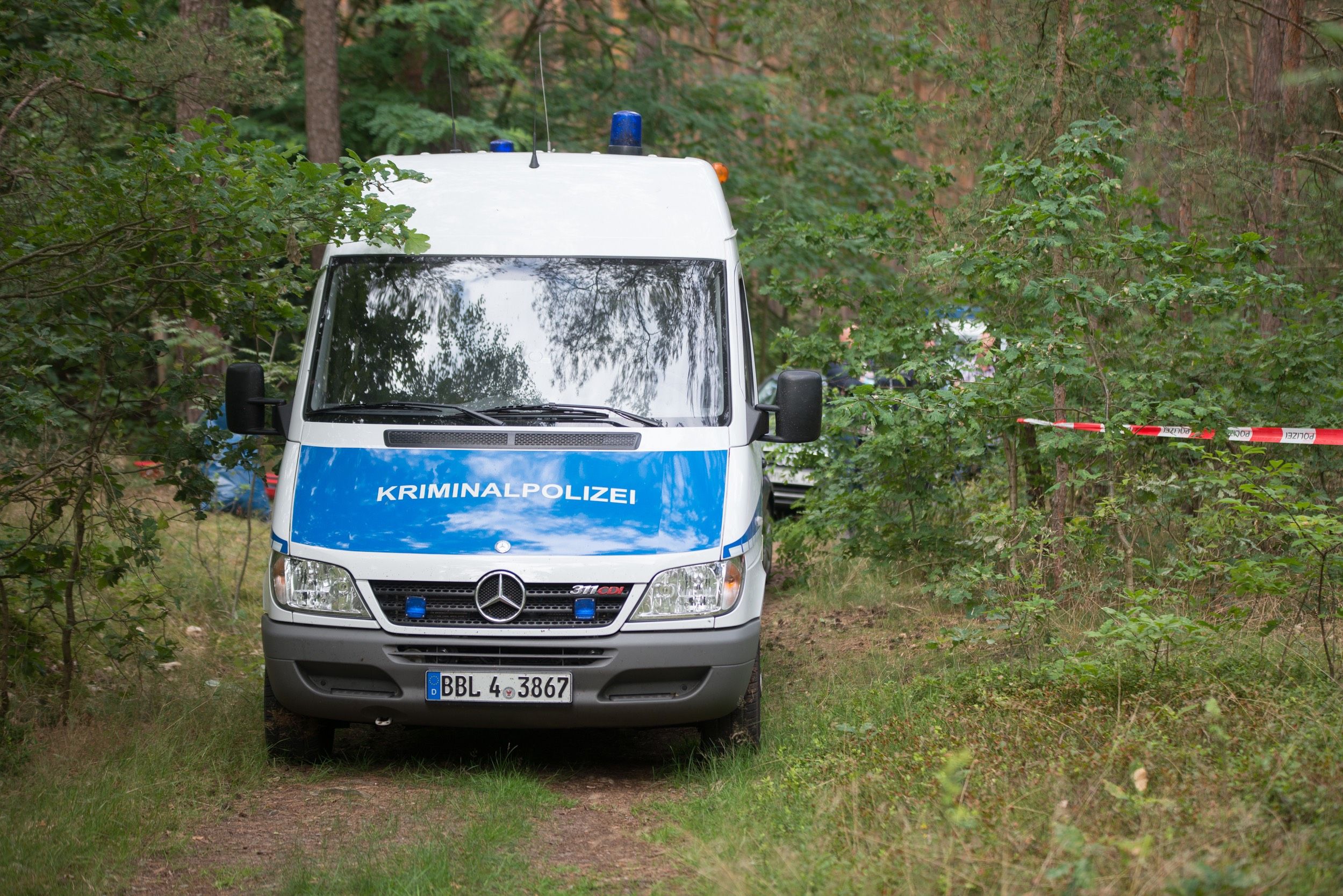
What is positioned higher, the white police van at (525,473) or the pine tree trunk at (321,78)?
the pine tree trunk at (321,78)

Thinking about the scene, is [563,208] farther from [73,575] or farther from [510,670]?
[73,575]

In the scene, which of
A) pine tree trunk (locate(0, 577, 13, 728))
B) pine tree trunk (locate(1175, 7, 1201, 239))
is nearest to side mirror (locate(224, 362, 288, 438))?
pine tree trunk (locate(0, 577, 13, 728))

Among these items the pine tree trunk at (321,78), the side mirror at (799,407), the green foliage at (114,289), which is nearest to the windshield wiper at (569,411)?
the side mirror at (799,407)

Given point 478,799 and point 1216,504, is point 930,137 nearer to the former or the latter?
point 1216,504

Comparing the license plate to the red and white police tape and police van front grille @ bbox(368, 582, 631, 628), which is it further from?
the red and white police tape

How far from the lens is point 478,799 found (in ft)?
16.5

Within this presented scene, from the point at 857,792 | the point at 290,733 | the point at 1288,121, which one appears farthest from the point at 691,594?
A: the point at 1288,121

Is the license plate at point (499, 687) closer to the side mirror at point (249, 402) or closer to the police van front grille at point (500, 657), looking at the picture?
the police van front grille at point (500, 657)

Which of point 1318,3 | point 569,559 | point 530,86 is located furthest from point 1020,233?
point 530,86

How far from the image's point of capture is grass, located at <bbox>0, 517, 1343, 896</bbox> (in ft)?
11.0

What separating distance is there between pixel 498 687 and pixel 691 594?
0.87 meters

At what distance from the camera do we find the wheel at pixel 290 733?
5.56 m

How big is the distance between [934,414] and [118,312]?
433cm

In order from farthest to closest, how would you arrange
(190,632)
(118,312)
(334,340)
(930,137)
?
(930,137), (190,632), (118,312), (334,340)
